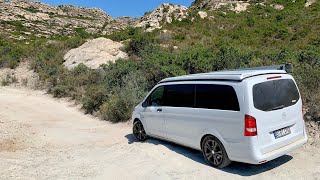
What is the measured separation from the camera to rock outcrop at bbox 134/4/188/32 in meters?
28.9

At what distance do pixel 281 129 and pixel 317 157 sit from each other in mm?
1436

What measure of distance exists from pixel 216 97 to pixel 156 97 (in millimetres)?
2240

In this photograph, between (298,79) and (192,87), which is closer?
(192,87)

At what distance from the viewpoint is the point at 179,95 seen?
7277 mm

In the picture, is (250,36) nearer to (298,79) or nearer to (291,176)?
(298,79)

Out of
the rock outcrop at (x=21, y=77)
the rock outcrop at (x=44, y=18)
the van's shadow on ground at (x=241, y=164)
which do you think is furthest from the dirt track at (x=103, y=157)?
the rock outcrop at (x=44, y=18)

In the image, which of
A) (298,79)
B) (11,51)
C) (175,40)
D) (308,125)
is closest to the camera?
(308,125)

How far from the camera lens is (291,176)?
587 cm

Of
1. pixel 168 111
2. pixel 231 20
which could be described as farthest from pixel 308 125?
pixel 231 20

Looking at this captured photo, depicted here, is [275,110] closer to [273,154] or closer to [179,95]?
[273,154]

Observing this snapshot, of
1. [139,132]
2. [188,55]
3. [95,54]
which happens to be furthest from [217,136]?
[95,54]

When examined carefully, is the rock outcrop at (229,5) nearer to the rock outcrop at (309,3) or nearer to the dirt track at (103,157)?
the rock outcrop at (309,3)

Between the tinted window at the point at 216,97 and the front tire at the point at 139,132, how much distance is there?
253 cm

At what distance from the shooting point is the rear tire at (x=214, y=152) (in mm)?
6137
